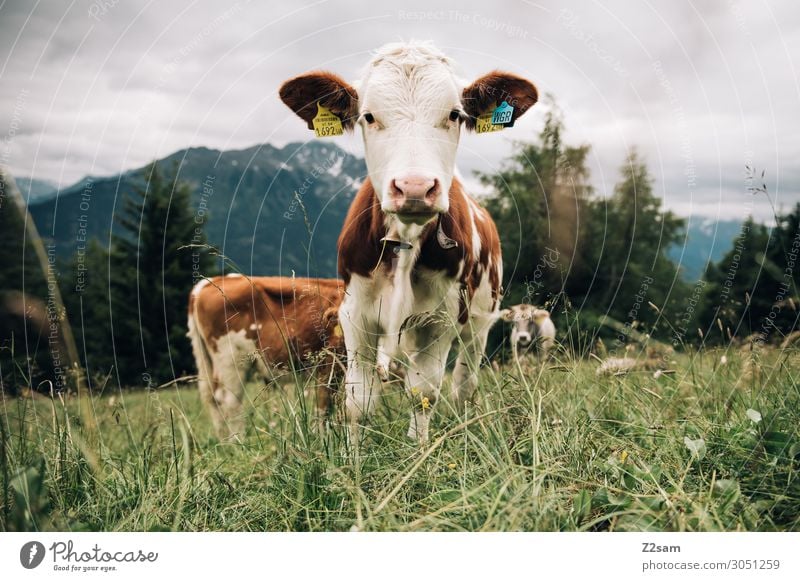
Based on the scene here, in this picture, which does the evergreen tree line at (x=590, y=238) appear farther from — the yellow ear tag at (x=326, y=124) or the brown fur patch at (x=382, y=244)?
the yellow ear tag at (x=326, y=124)

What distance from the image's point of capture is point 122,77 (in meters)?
3.34

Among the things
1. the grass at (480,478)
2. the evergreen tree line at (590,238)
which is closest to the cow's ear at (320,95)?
the grass at (480,478)

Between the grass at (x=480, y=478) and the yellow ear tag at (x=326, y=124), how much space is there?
1.51m

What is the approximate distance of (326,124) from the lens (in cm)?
325

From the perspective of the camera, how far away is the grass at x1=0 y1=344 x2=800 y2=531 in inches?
79.7

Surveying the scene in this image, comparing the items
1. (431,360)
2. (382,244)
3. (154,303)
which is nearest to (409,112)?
(382,244)

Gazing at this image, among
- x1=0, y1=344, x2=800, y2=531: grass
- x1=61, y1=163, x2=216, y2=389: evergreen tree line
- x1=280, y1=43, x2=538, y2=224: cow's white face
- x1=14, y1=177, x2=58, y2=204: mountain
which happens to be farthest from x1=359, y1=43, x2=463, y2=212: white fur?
x1=61, y1=163, x2=216, y2=389: evergreen tree line

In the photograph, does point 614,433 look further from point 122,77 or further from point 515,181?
point 515,181

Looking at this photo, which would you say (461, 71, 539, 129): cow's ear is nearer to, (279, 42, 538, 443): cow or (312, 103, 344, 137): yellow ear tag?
(279, 42, 538, 443): cow

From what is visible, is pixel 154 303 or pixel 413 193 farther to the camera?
pixel 154 303

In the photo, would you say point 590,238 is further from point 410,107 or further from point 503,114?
point 410,107

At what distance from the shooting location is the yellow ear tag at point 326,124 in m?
3.23

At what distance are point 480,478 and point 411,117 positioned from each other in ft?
5.81

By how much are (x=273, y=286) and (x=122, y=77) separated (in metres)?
2.98
